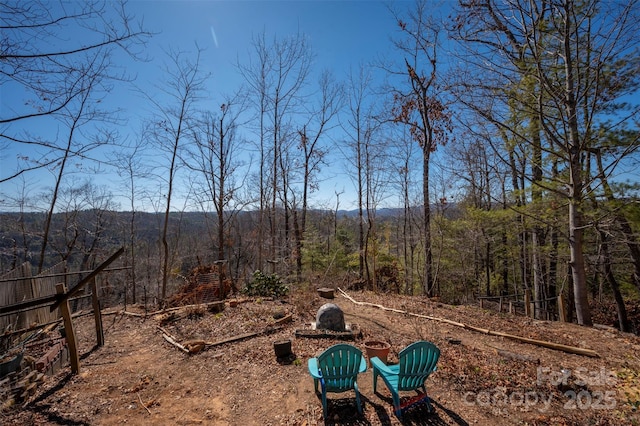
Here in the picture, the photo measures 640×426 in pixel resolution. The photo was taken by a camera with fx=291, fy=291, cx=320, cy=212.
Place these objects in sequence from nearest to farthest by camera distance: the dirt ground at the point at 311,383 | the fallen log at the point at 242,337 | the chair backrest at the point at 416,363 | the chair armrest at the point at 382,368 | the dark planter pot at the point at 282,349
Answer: the chair backrest at the point at 416,363
the dirt ground at the point at 311,383
the chair armrest at the point at 382,368
the dark planter pot at the point at 282,349
the fallen log at the point at 242,337

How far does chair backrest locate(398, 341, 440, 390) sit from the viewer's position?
3244mm

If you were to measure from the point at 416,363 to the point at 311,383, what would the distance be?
1.63 m

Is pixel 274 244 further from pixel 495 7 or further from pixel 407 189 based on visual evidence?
pixel 495 7

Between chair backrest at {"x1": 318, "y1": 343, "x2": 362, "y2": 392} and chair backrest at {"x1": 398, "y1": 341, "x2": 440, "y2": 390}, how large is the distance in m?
0.50

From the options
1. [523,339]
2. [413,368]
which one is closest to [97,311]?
[413,368]

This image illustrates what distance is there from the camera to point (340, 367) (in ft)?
11.1

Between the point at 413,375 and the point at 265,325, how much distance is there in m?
4.08

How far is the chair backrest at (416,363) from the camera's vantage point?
3244 mm

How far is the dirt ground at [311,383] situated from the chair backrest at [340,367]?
1.03 feet

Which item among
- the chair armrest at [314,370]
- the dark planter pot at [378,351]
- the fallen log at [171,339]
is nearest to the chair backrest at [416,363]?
the chair armrest at [314,370]

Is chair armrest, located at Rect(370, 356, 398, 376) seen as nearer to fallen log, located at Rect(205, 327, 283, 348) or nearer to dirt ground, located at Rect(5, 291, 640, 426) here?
dirt ground, located at Rect(5, 291, 640, 426)

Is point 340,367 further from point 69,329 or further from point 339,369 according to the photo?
point 69,329

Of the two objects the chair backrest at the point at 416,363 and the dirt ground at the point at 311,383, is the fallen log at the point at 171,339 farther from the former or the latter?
the chair backrest at the point at 416,363

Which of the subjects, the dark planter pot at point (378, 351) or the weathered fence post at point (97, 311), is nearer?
the dark planter pot at point (378, 351)
